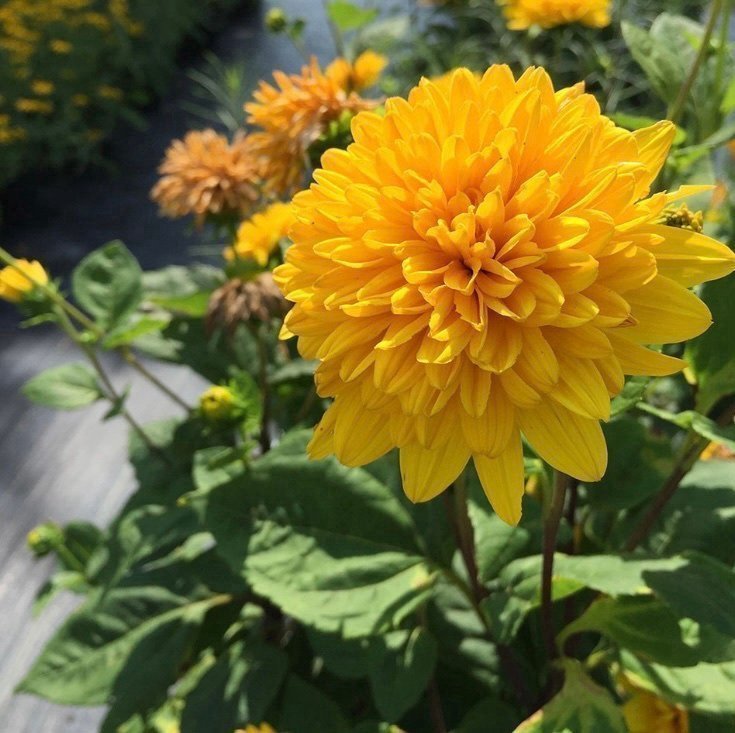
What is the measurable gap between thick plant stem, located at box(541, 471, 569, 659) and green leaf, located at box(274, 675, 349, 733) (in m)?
0.22

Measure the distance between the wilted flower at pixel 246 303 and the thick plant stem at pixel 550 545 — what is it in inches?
10.9

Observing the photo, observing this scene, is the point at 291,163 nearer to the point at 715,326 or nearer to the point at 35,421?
the point at 715,326

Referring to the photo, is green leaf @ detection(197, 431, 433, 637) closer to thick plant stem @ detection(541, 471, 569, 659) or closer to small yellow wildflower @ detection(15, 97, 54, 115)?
thick plant stem @ detection(541, 471, 569, 659)

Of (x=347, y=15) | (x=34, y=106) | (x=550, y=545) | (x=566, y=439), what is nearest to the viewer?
(x=566, y=439)

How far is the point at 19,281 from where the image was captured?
0.67 metres

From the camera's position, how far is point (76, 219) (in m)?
2.13

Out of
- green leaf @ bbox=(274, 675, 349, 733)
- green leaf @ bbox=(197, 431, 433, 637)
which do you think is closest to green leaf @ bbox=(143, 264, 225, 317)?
green leaf @ bbox=(197, 431, 433, 637)

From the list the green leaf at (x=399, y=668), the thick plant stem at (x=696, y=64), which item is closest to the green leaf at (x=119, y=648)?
the green leaf at (x=399, y=668)

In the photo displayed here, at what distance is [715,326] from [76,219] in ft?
6.54

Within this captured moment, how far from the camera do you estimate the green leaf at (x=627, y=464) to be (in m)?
0.56

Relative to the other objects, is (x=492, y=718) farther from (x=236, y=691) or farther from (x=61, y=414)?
(x=61, y=414)

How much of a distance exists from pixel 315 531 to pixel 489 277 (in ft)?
1.01

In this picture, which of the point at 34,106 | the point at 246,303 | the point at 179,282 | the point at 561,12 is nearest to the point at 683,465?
the point at 246,303

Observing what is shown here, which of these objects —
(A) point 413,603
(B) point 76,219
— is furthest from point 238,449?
(B) point 76,219
